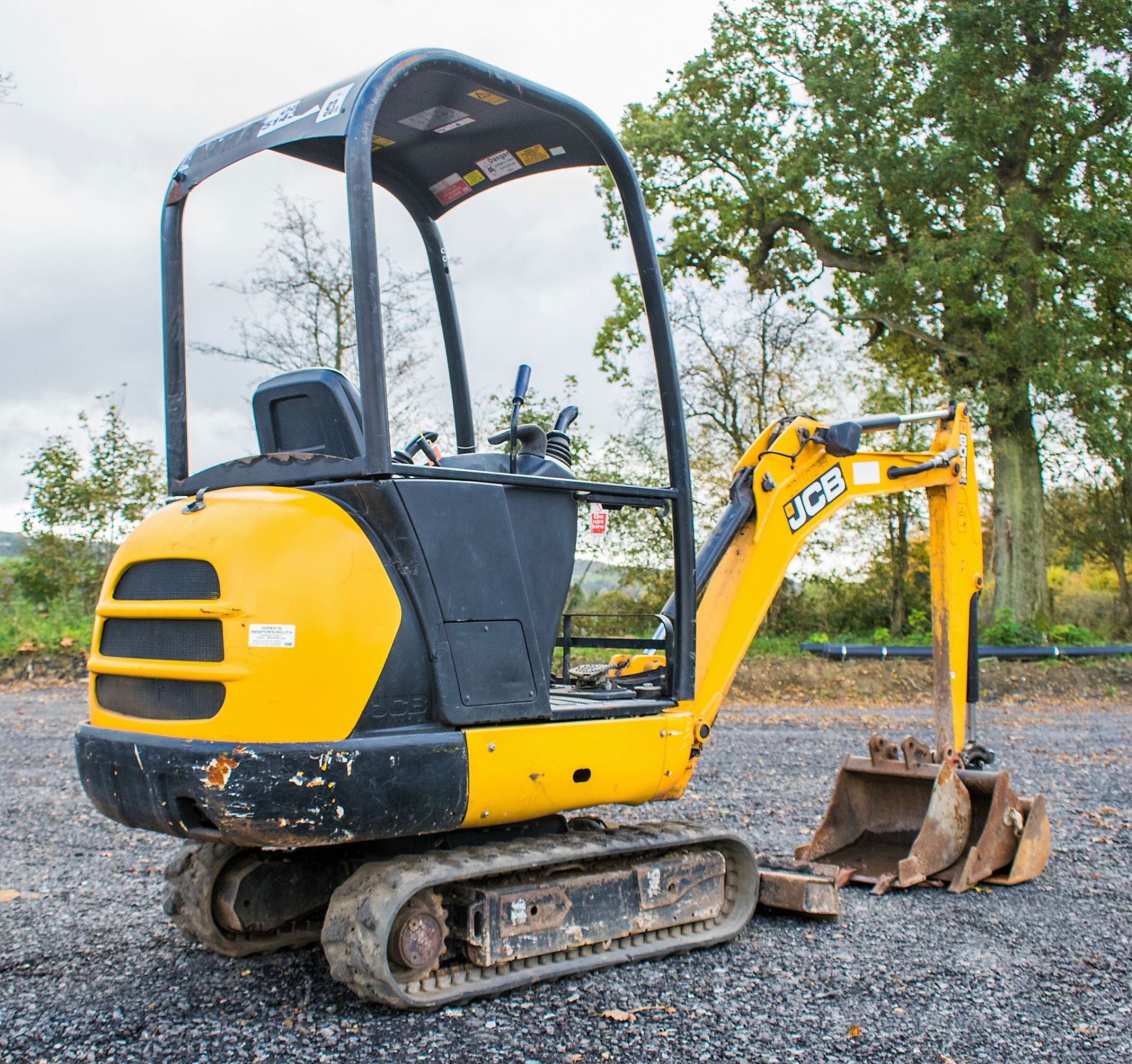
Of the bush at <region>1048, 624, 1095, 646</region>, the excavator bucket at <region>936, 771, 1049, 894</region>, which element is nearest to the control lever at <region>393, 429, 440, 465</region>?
the excavator bucket at <region>936, 771, 1049, 894</region>

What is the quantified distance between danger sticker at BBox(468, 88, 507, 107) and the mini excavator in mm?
26

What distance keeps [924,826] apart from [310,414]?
128 inches

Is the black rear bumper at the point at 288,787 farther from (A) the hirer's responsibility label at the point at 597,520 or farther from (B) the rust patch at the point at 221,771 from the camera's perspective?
(A) the hirer's responsibility label at the point at 597,520

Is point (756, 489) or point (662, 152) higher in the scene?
point (662, 152)

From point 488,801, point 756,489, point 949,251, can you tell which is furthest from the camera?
point 949,251

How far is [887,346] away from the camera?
66.0 ft

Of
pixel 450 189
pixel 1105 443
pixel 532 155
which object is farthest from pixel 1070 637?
pixel 532 155

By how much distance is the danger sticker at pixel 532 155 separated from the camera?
13.8 feet

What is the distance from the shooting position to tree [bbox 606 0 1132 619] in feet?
55.3

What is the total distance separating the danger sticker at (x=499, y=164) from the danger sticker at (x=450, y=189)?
0.43ft

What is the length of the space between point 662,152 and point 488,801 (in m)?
17.4

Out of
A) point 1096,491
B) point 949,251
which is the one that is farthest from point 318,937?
point 1096,491

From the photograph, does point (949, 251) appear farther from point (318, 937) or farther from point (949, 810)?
point (318, 937)

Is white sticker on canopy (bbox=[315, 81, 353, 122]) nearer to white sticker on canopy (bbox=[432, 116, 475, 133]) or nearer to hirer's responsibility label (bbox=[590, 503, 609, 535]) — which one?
white sticker on canopy (bbox=[432, 116, 475, 133])
